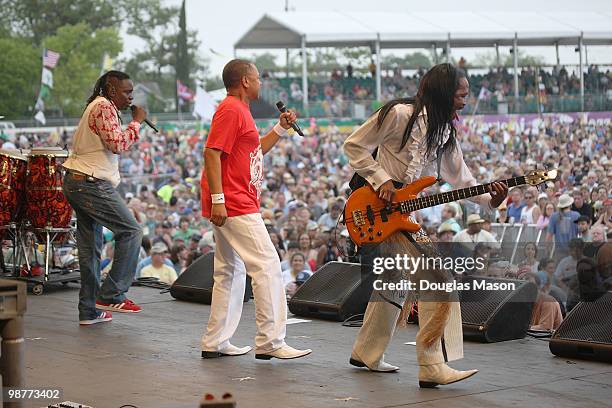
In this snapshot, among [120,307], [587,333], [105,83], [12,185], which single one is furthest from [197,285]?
[587,333]

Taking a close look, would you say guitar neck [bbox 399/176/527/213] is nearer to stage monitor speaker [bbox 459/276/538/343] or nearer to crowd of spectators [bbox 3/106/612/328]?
crowd of spectators [bbox 3/106/612/328]

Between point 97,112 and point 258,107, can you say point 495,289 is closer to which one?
point 97,112

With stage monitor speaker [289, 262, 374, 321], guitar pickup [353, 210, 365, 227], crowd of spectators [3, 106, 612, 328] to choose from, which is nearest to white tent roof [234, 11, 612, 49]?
crowd of spectators [3, 106, 612, 328]

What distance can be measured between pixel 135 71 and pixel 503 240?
177 feet

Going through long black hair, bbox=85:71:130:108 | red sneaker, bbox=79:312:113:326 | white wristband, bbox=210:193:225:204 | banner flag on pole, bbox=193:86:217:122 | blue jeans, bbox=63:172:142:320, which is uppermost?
banner flag on pole, bbox=193:86:217:122

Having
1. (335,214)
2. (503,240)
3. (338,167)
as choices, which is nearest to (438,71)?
(503,240)

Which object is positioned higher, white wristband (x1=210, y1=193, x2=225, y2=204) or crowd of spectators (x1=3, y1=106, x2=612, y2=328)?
white wristband (x1=210, y1=193, x2=225, y2=204)

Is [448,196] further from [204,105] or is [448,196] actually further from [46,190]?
[204,105]

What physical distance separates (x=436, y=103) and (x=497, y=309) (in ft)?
6.45

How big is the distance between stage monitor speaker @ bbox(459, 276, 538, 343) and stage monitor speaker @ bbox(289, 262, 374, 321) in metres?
0.88

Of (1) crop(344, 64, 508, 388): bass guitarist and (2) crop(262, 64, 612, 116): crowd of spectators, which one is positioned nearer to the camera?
(1) crop(344, 64, 508, 388): bass guitarist

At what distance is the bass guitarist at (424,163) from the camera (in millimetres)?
5195

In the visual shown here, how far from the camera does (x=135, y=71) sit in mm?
63062

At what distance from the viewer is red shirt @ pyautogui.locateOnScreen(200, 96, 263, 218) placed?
5742 millimetres
